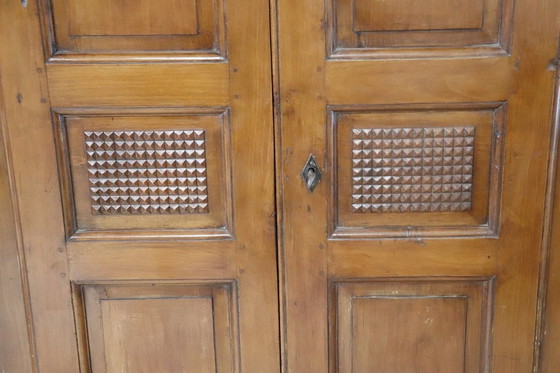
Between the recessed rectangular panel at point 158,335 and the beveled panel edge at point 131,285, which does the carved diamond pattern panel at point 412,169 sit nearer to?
the beveled panel edge at point 131,285

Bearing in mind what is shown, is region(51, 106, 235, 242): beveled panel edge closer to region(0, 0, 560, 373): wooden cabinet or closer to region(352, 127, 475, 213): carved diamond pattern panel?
region(0, 0, 560, 373): wooden cabinet

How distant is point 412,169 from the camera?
1.25m

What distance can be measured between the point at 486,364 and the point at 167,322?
2.43 ft

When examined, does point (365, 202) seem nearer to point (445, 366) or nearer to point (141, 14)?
point (445, 366)

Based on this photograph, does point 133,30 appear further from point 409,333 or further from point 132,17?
point 409,333

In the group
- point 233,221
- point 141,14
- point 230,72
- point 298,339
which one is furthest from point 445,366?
point 141,14

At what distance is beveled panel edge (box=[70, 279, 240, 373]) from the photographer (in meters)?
1.30

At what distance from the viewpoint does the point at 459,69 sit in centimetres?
118

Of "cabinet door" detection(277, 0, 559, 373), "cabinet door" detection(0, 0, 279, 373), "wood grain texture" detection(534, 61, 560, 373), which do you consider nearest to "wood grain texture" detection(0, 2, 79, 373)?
"cabinet door" detection(0, 0, 279, 373)

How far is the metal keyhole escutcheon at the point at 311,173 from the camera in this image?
1230 mm

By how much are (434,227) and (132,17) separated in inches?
30.8

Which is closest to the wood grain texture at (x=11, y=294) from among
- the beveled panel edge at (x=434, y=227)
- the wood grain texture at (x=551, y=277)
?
the beveled panel edge at (x=434, y=227)

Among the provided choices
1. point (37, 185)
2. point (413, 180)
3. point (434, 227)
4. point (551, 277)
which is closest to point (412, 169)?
point (413, 180)

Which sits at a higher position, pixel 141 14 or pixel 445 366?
pixel 141 14
